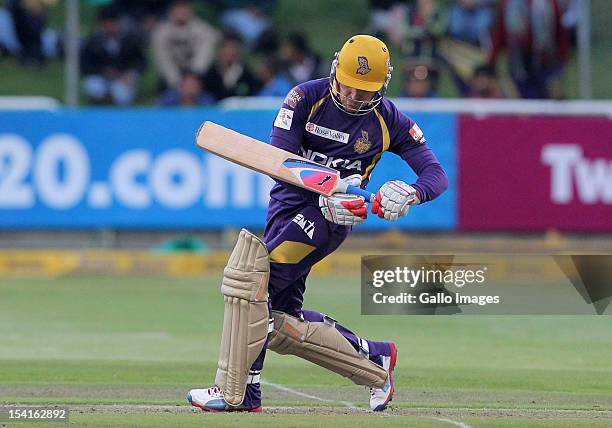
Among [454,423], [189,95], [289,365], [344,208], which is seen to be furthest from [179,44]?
[454,423]

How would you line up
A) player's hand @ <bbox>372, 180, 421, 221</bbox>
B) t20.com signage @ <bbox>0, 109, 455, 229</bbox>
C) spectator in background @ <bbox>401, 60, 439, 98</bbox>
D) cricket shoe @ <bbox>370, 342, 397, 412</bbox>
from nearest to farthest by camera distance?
player's hand @ <bbox>372, 180, 421, 221</bbox>
cricket shoe @ <bbox>370, 342, 397, 412</bbox>
t20.com signage @ <bbox>0, 109, 455, 229</bbox>
spectator in background @ <bbox>401, 60, 439, 98</bbox>

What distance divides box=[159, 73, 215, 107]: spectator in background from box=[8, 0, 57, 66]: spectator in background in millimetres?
1960

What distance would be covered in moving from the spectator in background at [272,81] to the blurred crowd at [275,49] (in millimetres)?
13

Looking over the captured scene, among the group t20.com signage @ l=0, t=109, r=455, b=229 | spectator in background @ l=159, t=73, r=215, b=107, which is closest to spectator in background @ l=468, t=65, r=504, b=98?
t20.com signage @ l=0, t=109, r=455, b=229

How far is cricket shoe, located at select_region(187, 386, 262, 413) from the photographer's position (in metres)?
7.23

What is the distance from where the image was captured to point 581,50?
1692 cm

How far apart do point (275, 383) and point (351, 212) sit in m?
2.21

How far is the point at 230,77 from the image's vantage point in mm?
17750

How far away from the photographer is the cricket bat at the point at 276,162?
6.97 meters

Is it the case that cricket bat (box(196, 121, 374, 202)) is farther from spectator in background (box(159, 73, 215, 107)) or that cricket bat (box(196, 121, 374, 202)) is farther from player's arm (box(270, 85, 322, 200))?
spectator in background (box(159, 73, 215, 107))

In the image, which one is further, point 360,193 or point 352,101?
point 352,101

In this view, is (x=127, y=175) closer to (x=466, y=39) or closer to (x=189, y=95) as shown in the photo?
(x=189, y=95)

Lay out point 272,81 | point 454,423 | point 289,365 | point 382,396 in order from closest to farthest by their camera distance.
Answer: point 454,423
point 382,396
point 289,365
point 272,81

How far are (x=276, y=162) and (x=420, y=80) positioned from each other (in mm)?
10419
